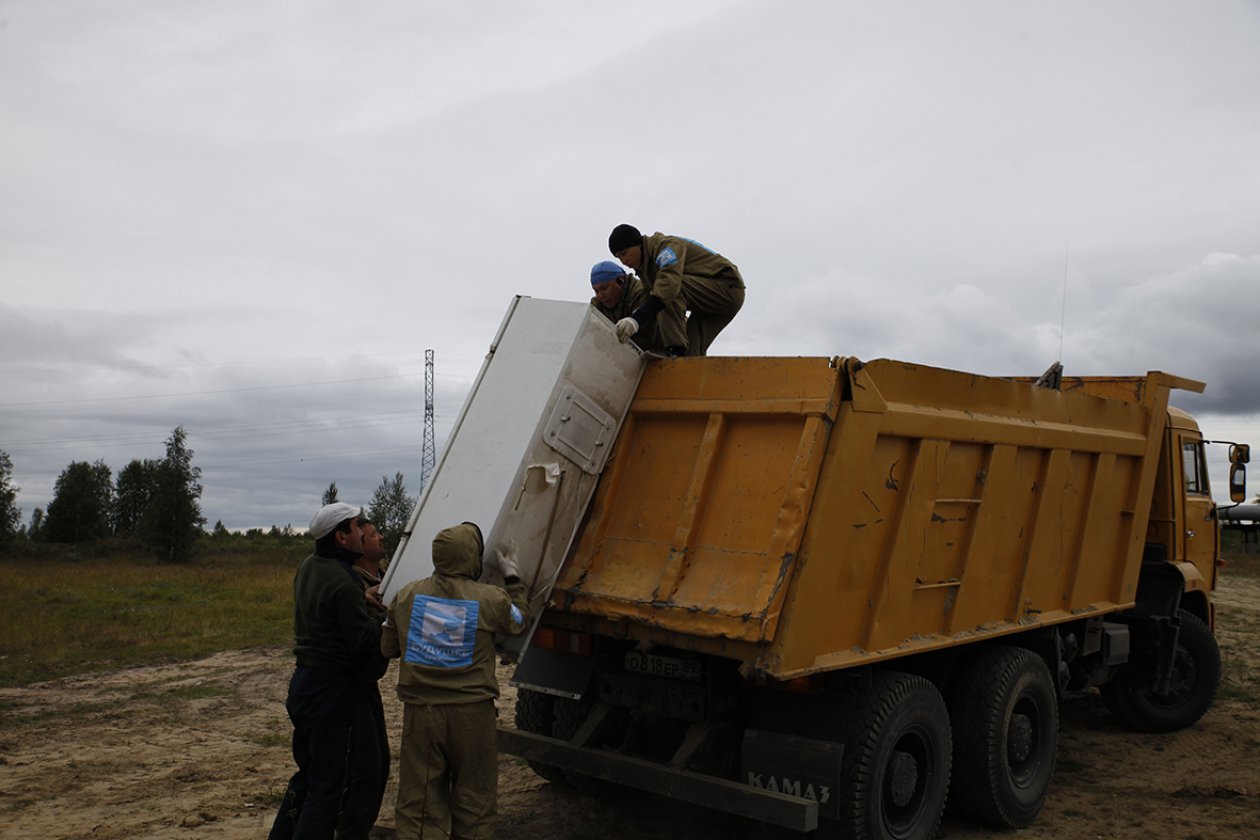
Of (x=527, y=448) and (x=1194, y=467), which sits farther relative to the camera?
(x=1194, y=467)

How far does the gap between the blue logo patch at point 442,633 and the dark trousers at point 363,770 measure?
646 mm

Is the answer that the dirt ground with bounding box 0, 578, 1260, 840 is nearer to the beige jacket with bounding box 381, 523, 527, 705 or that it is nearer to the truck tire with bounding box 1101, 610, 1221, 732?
the truck tire with bounding box 1101, 610, 1221, 732

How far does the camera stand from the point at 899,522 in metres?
4.59

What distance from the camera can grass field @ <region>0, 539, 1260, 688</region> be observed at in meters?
11.6

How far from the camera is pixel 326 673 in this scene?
14.1ft

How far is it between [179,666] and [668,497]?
877 centimetres

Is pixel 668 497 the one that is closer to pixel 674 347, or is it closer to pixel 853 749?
pixel 674 347

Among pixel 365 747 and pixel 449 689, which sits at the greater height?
pixel 449 689

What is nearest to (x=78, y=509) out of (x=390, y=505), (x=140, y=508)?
(x=140, y=508)

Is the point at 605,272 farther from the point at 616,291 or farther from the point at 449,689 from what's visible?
the point at 449,689

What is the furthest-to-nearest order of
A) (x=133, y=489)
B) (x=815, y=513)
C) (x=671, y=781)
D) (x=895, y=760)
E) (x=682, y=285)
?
(x=133, y=489) < (x=682, y=285) < (x=895, y=760) < (x=671, y=781) < (x=815, y=513)

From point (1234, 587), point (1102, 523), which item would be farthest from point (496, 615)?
point (1234, 587)

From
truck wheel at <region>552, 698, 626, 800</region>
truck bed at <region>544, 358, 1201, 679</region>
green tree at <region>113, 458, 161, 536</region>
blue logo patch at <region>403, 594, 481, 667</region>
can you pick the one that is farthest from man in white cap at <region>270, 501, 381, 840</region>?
green tree at <region>113, 458, 161, 536</region>

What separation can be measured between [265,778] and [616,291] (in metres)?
3.92
